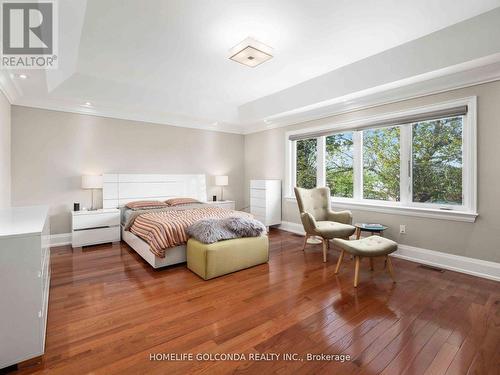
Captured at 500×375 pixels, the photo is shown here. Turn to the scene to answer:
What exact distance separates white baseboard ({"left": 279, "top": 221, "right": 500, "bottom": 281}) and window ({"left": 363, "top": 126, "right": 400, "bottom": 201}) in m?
0.78

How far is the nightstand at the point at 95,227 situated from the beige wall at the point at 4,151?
0.83m

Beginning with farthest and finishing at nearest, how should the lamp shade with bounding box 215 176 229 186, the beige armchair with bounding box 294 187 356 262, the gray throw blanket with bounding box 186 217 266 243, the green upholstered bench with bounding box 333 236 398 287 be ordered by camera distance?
the lamp shade with bounding box 215 176 229 186 → the beige armchair with bounding box 294 187 356 262 → the gray throw blanket with bounding box 186 217 266 243 → the green upholstered bench with bounding box 333 236 398 287

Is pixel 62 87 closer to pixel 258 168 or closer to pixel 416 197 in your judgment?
pixel 258 168

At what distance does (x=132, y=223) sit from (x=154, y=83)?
228cm

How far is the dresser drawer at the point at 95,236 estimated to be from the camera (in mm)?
3924

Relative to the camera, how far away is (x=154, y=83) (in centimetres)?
411

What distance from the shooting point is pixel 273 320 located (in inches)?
79.3

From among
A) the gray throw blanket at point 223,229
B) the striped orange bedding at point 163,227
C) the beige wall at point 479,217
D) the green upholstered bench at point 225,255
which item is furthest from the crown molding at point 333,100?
the green upholstered bench at point 225,255

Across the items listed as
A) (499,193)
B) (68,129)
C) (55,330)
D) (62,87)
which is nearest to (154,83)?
(62,87)

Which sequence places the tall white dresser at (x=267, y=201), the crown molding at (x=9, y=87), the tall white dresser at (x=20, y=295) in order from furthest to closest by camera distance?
the tall white dresser at (x=267, y=201) → the crown molding at (x=9, y=87) → the tall white dresser at (x=20, y=295)

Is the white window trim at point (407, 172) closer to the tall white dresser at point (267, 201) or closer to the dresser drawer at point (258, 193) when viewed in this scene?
the tall white dresser at point (267, 201)

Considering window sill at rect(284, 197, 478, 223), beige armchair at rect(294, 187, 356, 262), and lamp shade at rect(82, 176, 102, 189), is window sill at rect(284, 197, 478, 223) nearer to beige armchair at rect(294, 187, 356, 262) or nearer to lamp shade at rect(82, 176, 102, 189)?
beige armchair at rect(294, 187, 356, 262)

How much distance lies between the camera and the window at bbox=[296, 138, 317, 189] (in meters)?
4.95
